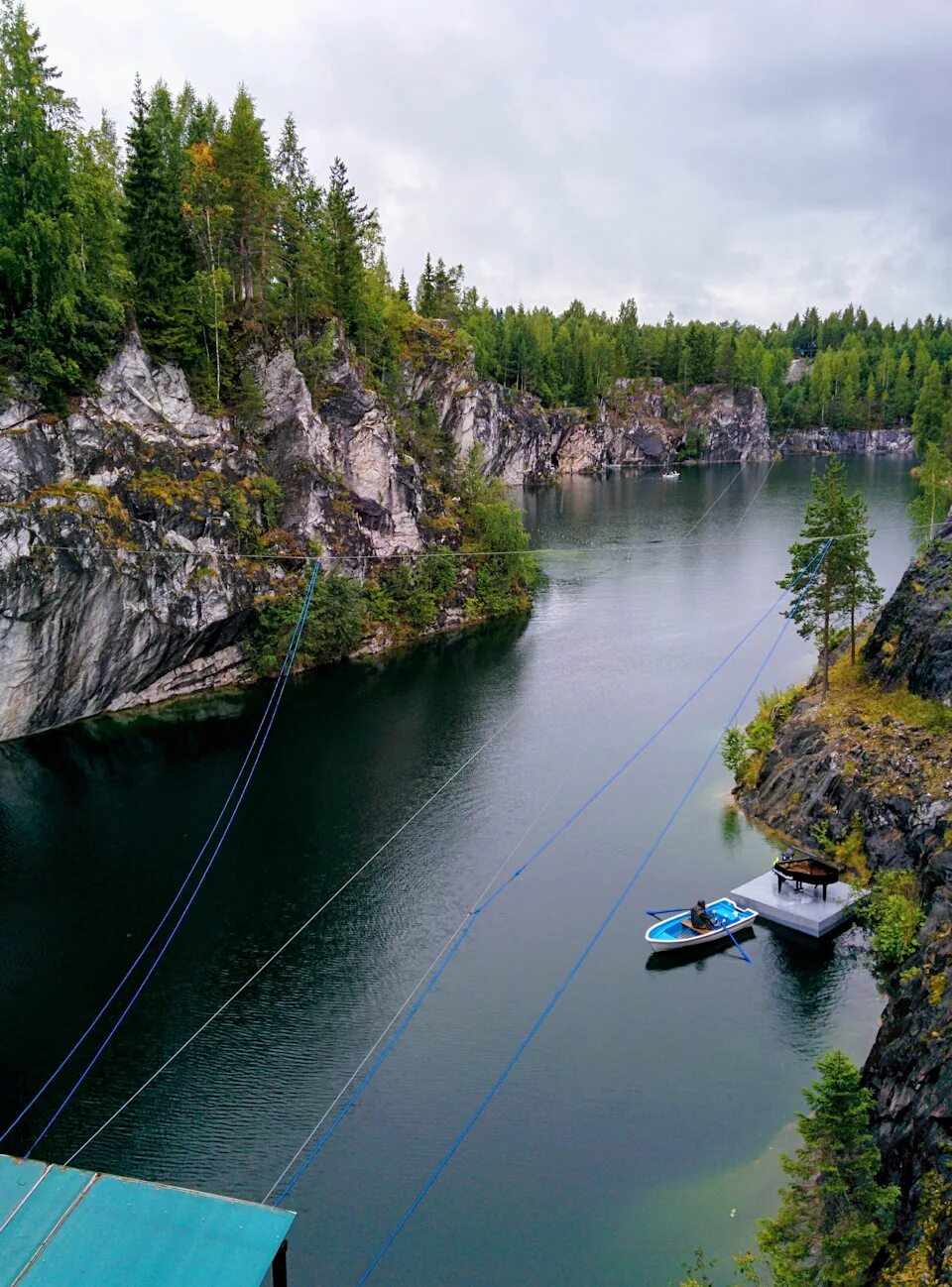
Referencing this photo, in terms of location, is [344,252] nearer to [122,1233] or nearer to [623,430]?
[122,1233]

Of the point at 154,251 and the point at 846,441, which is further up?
the point at 154,251

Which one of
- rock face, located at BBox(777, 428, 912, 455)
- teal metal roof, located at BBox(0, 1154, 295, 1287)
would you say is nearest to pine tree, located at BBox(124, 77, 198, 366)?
teal metal roof, located at BBox(0, 1154, 295, 1287)

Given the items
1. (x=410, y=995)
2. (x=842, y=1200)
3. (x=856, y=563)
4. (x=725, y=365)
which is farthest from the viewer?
(x=725, y=365)

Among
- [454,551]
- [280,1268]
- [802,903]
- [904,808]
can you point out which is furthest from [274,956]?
[454,551]

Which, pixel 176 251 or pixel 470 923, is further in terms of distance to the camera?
pixel 176 251

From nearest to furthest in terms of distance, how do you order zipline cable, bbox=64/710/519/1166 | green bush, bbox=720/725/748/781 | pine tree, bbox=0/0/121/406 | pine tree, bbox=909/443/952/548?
1. zipline cable, bbox=64/710/519/1166
2. green bush, bbox=720/725/748/781
3. pine tree, bbox=0/0/121/406
4. pine tree, bbox=909/443/952/548

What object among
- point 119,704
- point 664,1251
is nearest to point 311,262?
point 119,704

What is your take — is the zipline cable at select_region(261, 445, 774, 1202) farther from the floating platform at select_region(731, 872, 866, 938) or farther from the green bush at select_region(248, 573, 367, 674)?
the green bush at select_region(248, 573, 367, 674)
